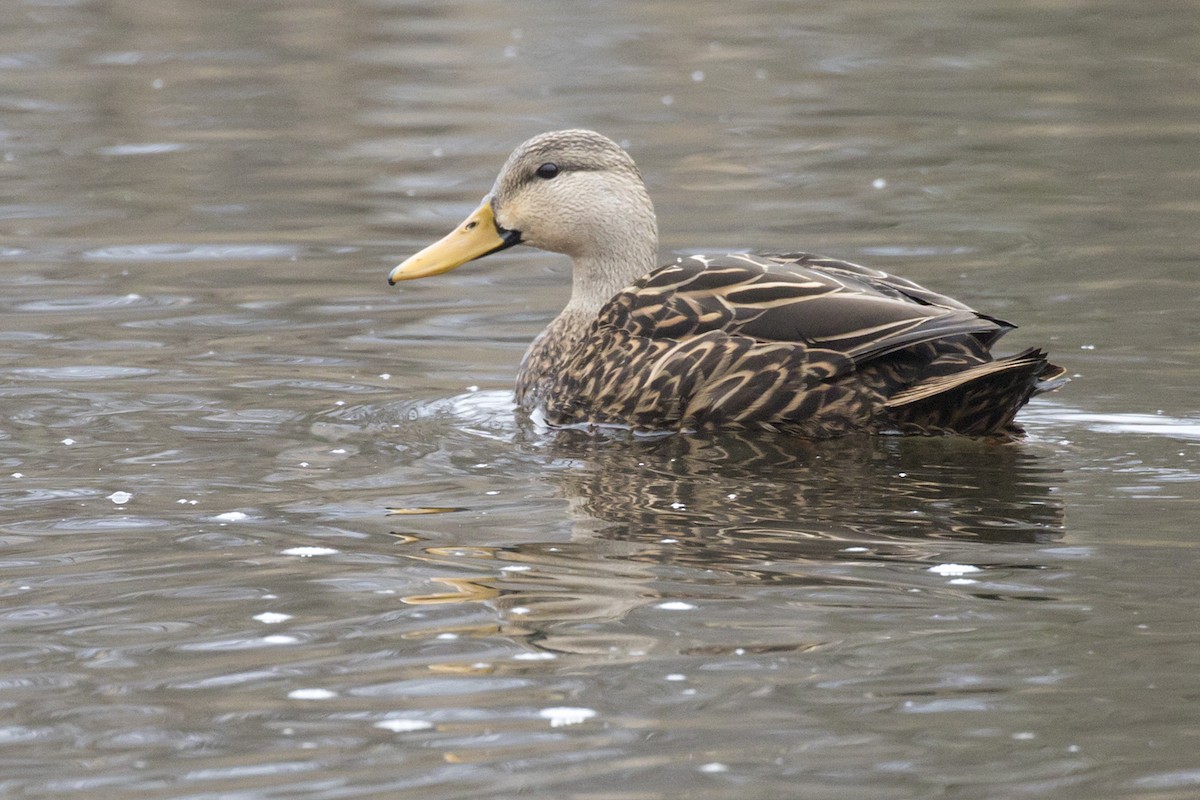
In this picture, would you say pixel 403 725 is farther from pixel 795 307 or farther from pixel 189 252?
pixel 189 252

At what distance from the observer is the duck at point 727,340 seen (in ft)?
24.0

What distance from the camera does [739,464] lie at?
24.1ft

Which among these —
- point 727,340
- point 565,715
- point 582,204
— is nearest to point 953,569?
point 565,715

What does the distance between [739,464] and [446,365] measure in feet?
8.31

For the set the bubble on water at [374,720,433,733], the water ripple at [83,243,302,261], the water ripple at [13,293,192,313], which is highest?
the water ripple at [83,243,302,261]

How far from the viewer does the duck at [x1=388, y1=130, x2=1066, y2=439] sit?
7320 mm

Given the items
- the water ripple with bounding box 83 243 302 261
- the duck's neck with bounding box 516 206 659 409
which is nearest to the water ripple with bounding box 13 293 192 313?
the water ripple with bounding box 83 243 302 261

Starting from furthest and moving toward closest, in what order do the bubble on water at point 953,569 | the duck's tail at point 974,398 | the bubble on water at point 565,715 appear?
the duck's tail at point 974,398
the bubble on water at point 953,569
the bubble on water at point 565,715

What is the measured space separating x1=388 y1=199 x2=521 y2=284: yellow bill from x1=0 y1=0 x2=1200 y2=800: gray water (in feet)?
1.90

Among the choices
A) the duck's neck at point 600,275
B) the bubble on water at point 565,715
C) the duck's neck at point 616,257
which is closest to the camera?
the bubble on water at point 565,715

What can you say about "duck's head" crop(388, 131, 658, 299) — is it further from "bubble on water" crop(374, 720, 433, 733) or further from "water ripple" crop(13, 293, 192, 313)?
"bubble on water" crop(374, 720, 433, 733)

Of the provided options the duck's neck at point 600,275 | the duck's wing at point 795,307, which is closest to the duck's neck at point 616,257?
the duck's neck at point 600,275

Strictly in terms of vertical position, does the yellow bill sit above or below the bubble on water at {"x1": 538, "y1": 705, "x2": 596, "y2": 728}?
above

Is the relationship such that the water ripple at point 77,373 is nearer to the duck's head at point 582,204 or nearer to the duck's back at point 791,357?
the duck's head at point 582,204
